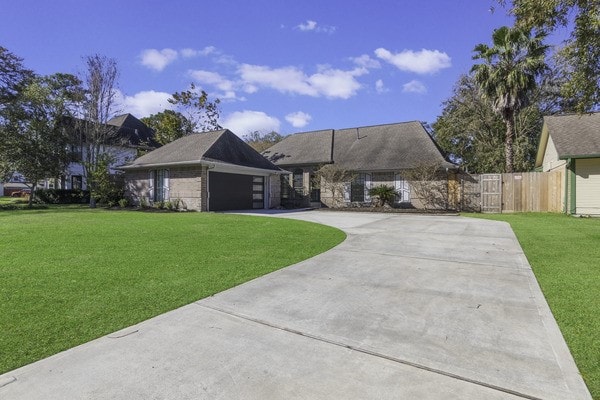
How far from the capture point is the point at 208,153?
58.4 feet

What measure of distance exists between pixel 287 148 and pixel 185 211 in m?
10.2

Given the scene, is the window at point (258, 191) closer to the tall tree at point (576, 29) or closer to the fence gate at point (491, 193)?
the fence gate at point (491, 193)

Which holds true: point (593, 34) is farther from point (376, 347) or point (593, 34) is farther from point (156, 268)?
point (156, 268)

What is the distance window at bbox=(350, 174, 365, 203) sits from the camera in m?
21.1

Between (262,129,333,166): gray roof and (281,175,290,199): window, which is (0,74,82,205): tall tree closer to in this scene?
(262,129,333,166): gray roof

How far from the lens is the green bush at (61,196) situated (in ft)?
85.8

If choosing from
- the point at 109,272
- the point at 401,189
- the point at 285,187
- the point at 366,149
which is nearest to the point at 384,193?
the point at 401,189

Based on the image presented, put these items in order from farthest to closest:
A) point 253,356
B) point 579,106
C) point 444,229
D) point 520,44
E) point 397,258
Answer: point 520,44 < point 444,229 < point 579,106 < point 397,258 < point 253,356

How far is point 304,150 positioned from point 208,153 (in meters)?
8.30

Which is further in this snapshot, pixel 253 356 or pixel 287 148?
pixel 287 148

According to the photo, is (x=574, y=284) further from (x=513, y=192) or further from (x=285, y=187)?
(x=285, y=187)

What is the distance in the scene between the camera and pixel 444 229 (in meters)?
10.4

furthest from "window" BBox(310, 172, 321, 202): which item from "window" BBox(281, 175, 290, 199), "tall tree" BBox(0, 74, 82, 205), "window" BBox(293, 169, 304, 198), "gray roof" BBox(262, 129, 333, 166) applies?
"tall tree" BBox(0, 74, 82, 205)

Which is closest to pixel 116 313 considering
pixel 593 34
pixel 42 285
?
pixel 42 285
